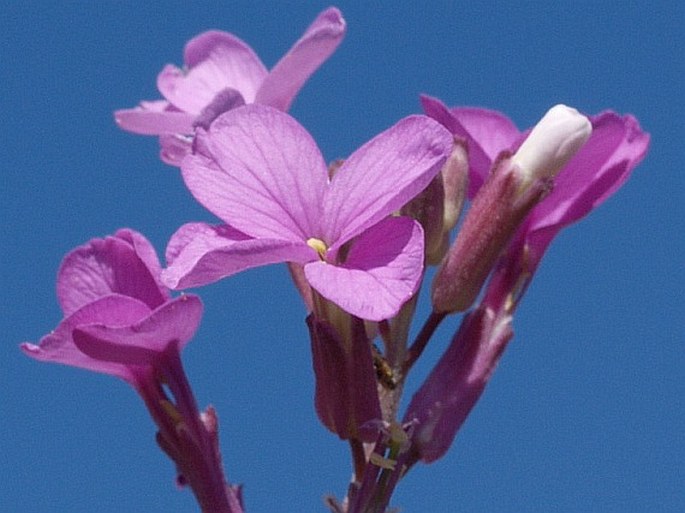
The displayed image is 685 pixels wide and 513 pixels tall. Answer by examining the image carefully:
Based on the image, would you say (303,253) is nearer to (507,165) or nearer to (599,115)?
(507,165)

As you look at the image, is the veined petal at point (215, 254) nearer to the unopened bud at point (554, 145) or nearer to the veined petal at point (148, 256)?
the veined petal at point (148, 256)

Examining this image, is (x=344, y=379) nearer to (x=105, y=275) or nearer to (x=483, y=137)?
(x=105, y=275)

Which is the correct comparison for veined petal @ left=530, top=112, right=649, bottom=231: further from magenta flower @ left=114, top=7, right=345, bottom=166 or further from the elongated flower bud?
magenta flower @ left=114, top=7, right=345, bottom=166

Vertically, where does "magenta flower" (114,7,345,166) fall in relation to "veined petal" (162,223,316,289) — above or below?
above

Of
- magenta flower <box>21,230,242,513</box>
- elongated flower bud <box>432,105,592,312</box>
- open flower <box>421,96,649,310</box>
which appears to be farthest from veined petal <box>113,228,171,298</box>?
open flower <box>421,96,649,310</box>

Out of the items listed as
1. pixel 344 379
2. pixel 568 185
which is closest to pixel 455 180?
pixel 568 185

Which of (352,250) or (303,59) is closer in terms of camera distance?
(352,250)
